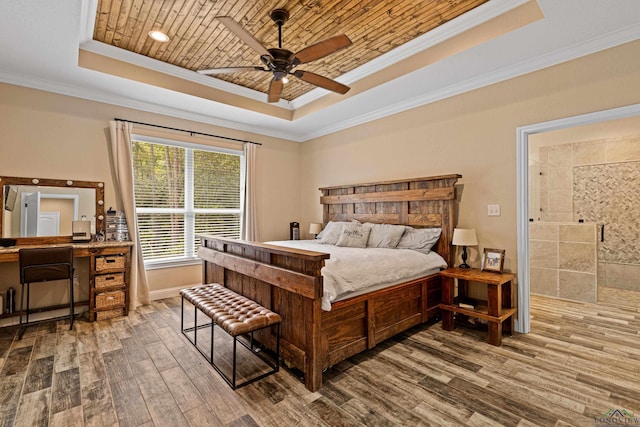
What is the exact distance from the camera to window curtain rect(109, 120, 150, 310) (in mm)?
3818

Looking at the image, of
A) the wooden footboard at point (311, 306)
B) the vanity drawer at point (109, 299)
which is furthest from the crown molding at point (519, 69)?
the vanity drawer at point (109, 299)

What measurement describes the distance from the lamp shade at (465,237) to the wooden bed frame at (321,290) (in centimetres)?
16

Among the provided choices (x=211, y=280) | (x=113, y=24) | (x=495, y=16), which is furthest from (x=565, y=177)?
(x=113, y=24)

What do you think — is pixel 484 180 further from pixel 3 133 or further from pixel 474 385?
pixel 3 133

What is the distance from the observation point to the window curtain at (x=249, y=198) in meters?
5.04

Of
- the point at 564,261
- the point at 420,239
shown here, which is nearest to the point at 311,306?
the point at 420,239

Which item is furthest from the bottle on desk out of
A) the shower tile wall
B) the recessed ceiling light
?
the shower tile wall

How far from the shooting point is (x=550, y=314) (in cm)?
360

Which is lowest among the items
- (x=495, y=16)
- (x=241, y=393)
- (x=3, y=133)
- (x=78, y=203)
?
(x=241, y=393)

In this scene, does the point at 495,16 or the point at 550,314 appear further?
the point at 550,314

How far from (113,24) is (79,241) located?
2387 mm

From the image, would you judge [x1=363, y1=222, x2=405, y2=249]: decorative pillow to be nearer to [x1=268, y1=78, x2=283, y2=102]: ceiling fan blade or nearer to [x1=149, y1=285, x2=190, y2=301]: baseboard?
[x1=268, y1=78, x2=283, y2=102]: ceiling fan blade

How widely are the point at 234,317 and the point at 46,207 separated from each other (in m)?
2.93

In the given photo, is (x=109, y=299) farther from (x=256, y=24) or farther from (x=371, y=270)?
(x=256, y=24)
